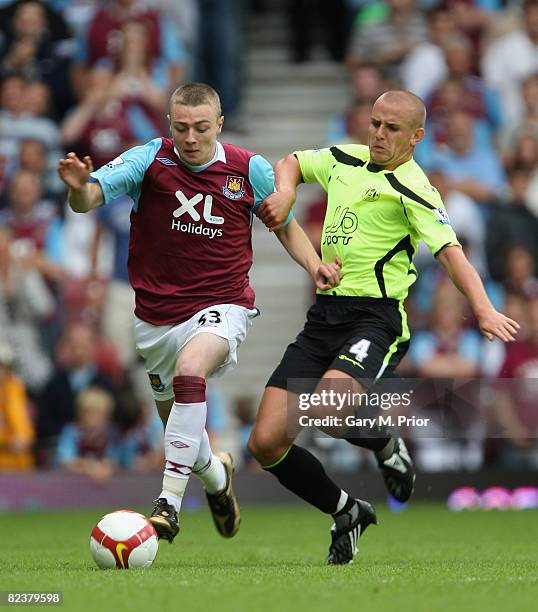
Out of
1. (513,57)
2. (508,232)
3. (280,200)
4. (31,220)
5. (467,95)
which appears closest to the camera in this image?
(280,200)

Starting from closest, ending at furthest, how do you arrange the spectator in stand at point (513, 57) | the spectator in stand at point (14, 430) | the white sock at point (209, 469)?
1. the white sock at point (209, 469)
2. the spectator in stand at point (14, 430)
3. the spectator in stand at point (513, 57)

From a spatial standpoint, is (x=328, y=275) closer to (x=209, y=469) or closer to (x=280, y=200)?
(x=280, y=200)

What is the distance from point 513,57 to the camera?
17.1m

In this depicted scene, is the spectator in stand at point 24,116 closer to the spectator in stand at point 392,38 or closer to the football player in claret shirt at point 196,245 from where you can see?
the spectator in stand at point 392,38

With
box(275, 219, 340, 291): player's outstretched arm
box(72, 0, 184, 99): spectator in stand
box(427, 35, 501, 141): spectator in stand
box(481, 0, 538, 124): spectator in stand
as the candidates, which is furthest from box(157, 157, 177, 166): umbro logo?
box(481, 0, 538, 124): spectator in stand

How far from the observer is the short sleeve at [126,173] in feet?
25.7

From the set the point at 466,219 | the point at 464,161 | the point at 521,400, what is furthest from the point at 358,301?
the point at 464,161

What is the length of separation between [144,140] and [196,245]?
26.9ft

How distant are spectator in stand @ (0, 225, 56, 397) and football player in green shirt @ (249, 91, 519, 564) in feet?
21.3

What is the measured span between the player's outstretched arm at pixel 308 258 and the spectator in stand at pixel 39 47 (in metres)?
8.81

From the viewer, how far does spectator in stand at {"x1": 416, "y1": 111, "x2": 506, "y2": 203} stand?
51.7 ft

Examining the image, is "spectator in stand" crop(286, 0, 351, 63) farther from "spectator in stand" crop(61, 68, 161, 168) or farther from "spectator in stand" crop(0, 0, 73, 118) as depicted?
"spectator in stand" crop(0, 0, 73, 118)

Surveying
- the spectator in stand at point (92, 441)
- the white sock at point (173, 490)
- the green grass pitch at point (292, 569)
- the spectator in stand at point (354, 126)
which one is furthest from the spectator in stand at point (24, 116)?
the white sock at point (173, 490)

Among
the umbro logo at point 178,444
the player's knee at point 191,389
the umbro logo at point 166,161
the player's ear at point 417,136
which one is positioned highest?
the player's ear at point 417,136
